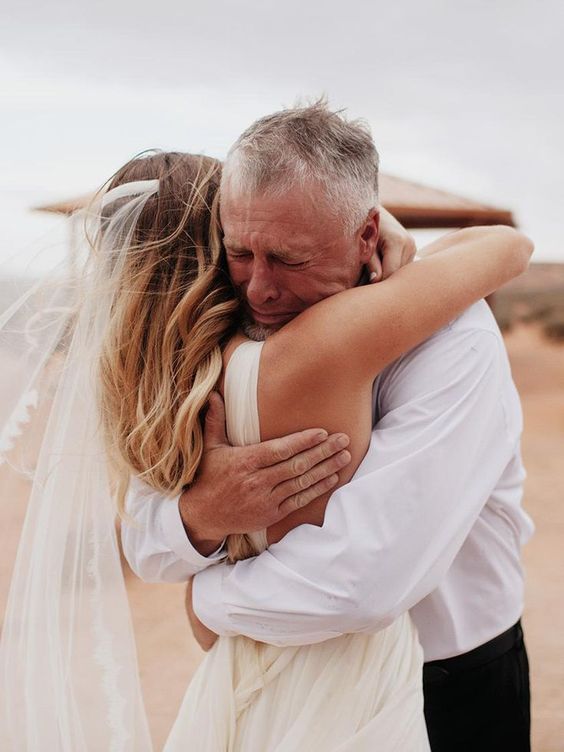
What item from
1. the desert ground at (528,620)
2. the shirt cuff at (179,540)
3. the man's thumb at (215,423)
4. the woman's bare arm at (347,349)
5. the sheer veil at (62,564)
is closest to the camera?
the woman's bare arm at (347,349)

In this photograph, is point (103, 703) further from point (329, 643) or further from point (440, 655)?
point (440, 655)

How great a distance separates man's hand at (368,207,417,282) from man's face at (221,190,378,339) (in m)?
0.03

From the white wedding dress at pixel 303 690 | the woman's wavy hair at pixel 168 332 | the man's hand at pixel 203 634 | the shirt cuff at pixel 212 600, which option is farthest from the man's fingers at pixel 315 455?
the man's hand at pixel 203 634

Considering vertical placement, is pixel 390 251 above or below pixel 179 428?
above

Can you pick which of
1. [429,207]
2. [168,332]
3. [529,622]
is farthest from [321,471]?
[429,207]

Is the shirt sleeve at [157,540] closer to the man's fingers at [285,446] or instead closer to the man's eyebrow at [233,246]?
the man's fingers at [285,446]

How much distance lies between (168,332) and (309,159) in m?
0.42

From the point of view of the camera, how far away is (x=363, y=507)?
4.89ft

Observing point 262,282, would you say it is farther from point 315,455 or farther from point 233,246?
point 315,455

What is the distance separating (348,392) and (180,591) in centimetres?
565

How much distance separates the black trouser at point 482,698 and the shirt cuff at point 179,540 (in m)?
0.61

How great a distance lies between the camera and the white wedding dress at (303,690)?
1.59m

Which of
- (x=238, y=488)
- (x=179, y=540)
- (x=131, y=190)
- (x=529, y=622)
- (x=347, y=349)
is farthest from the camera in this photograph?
(x=529, y=622)

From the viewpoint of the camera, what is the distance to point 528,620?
5.82 metres
